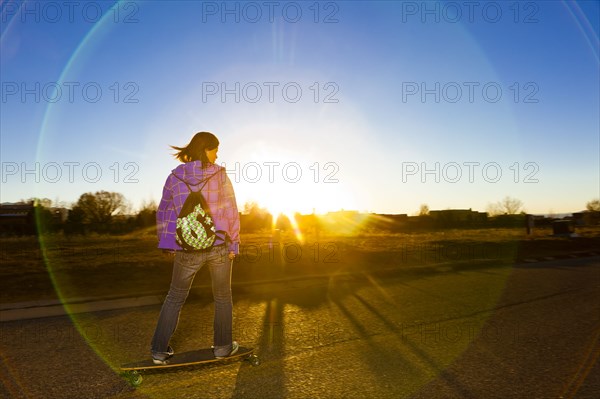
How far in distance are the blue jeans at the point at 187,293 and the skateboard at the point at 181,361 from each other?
113 mm

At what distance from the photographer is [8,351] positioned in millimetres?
4512

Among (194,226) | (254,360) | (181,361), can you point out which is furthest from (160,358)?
(194,226)

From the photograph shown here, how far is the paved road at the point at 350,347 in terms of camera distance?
3.40m

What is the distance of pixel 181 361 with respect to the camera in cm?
376

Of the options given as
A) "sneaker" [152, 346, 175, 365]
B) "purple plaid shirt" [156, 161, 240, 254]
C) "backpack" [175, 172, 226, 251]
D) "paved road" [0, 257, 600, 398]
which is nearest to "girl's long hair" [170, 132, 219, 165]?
"purple plaid shirt" [156, 161, 240, 254]

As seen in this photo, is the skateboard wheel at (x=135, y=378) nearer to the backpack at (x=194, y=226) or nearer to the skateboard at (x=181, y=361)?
the skateboard at (x=181, y=361)

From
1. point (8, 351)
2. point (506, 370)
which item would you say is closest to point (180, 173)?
point (8, 351)

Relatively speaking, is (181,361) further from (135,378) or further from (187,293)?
(187,293)

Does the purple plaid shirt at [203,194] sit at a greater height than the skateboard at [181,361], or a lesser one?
greater

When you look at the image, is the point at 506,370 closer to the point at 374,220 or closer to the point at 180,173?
the point at 180,173

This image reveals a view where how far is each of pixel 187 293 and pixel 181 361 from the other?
62 centimetres

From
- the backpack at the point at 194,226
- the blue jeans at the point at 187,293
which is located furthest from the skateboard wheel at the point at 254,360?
the backpack at the point at 194,226

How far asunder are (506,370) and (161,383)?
3.08 m

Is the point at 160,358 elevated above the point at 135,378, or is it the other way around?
the point at 160,358
